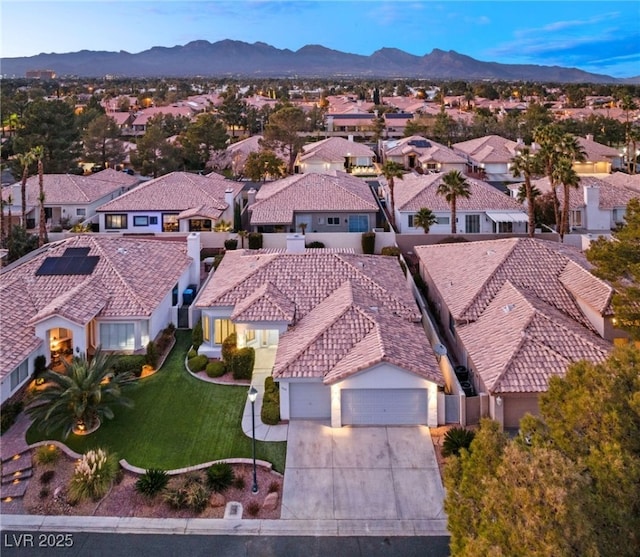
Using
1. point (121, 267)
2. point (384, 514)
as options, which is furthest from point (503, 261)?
point (121, 267)

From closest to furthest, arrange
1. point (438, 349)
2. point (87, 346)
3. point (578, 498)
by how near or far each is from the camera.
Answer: point (578, 498) → point (438, 349) → point (87, 346)

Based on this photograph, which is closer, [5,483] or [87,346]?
[5,483]

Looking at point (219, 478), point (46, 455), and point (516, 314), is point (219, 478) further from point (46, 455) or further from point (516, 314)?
point (516, 314)

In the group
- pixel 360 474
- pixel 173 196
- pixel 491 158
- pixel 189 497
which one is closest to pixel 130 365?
pixel 189 497

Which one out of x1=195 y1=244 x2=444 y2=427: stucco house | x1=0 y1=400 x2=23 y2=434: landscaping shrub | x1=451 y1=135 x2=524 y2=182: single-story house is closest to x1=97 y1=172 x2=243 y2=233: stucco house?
x1=195 y1=244 x2=444 y2=427: stucco house

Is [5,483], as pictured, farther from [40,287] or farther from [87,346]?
[40,287]

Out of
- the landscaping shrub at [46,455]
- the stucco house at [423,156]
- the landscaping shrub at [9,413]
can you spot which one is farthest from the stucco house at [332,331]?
the stucco house at [423,156]

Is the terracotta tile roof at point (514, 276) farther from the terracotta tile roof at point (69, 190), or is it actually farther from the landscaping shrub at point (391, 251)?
the terracotta tile roof at point (69, 190)

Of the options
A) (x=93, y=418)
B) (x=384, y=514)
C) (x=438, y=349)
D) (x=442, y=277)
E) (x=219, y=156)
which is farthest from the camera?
(x=219, y=156)
